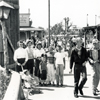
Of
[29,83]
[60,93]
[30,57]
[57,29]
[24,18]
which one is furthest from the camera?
[57,29]

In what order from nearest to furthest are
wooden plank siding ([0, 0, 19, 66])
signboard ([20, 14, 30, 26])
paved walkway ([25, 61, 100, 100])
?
paved walkway ([25, 61, 100, 100]) → wooden plank siding ([0, 0, 19, 66]) → signboard ([20, 14, 30, 26])

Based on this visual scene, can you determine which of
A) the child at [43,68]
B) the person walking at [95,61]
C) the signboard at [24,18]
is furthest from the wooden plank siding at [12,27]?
the signboard at [24,18]

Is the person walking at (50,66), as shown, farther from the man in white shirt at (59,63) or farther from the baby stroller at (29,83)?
the baby stroller at (29,83)

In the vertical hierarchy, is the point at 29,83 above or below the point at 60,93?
above

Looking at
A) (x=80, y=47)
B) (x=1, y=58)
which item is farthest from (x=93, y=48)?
(x=1, y=58)

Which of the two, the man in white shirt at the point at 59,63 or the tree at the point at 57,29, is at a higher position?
the tree at the point at 57,29

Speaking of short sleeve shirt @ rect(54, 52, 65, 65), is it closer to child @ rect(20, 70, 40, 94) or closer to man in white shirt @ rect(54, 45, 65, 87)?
man in white shirt @ rect(54, 45, 65, 87)

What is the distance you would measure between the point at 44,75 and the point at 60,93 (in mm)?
1660

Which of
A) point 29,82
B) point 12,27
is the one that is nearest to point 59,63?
point 29,82

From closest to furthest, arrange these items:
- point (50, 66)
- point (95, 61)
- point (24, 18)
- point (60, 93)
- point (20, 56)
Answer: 1. point (95, 61)
2. point (60, 93)
3. point (20, 56)
4. point (50, 66)
5. point (24, 18)

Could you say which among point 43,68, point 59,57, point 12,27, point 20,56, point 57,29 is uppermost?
point 57,29

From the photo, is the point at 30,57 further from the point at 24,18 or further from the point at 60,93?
the point at 24,18

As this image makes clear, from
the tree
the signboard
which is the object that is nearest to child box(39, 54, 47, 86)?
the signboard

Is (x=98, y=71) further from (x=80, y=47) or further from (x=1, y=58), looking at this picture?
(x=1, y=58)
